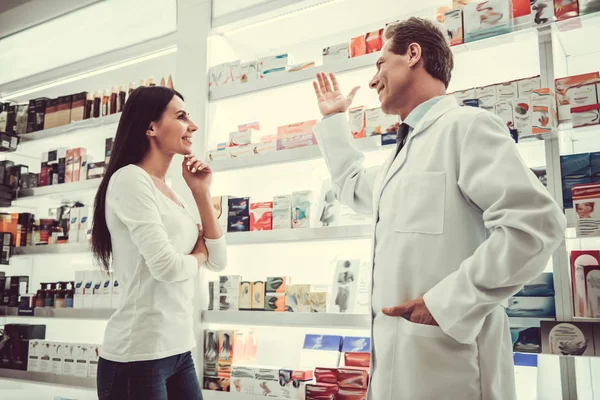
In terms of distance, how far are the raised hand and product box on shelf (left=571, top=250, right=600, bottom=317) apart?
115 cm

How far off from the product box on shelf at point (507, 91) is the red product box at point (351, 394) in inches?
59.9

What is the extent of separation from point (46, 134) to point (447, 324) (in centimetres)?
385

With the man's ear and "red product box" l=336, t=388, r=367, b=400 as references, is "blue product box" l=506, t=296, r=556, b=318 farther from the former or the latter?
the man's ear

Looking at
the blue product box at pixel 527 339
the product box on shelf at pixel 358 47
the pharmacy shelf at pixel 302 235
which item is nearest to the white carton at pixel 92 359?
the pharmacy shelf at pixel 302 235

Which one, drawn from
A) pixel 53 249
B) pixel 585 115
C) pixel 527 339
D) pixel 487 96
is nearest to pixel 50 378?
pixel 53 249

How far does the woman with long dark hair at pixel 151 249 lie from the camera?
1775mm

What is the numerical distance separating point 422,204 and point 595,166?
114 cm

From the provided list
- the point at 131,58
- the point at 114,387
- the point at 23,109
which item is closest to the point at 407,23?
the point at 114,387

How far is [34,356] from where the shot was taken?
3.89 meters

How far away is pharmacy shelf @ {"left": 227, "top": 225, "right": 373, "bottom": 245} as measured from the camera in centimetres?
277

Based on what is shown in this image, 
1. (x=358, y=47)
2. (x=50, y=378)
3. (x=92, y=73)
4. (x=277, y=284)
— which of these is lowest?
(x=50, y=378)

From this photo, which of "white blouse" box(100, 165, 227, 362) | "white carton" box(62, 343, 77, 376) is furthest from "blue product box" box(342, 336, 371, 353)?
"white carton" box(62, 343, 77, 376)

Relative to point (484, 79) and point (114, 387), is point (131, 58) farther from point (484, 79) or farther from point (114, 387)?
point (114, 387)

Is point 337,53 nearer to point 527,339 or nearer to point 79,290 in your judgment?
point 527,339
